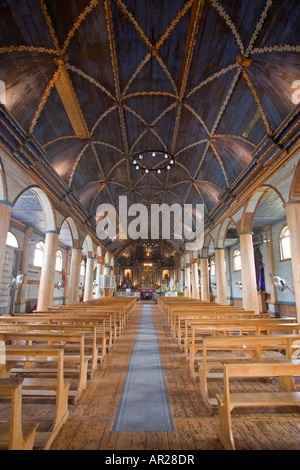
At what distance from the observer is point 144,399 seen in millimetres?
3080

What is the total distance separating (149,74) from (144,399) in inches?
340

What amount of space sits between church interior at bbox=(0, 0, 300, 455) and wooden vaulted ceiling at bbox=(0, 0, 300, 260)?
4cm

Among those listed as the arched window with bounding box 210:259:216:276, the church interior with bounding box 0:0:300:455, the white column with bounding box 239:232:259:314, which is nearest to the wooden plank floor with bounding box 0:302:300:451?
the church interior with bounding box 0:0:300:455

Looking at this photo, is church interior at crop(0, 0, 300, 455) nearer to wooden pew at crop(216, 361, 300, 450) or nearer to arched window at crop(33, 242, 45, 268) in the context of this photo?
wooden pew at crop(216, 361, 300, 450)

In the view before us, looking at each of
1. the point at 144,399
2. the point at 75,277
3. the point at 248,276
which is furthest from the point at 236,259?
the point at 144,399

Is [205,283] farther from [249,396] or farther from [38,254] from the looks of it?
[249,396]

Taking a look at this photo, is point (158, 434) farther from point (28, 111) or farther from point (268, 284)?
point (268, 284)

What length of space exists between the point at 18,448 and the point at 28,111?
748cm

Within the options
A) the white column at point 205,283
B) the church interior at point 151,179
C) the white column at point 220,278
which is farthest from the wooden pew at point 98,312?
the white column at point 205,283

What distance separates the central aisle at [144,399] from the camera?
251cm

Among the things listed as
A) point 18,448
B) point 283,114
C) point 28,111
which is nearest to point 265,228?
point 283,114

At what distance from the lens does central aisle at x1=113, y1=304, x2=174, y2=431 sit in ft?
8.24

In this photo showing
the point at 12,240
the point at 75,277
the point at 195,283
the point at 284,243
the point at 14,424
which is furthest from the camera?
the point at 195,283

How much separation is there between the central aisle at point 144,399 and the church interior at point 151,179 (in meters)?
0.03
